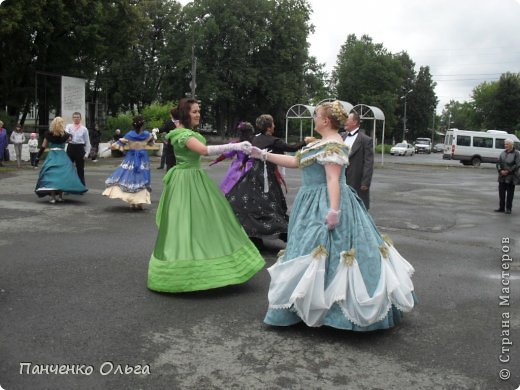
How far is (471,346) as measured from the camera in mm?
4438

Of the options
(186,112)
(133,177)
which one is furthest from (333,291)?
(133,177)

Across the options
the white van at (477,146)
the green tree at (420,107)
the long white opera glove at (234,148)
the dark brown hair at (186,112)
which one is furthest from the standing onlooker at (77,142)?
the green tree at (420,107)

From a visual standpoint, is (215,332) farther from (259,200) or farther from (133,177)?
(133,177)

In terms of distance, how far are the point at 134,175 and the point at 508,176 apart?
335 inches

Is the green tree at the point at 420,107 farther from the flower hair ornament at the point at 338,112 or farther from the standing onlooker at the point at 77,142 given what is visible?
the flower hair ornament at the point at 338,112

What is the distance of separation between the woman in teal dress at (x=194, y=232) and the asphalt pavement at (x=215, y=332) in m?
0.22

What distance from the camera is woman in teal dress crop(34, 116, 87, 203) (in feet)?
38.6

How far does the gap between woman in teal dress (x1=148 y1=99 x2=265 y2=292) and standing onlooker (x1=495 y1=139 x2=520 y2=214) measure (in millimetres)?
9359

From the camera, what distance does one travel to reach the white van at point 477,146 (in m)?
37.2

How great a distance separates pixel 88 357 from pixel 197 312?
127 cm

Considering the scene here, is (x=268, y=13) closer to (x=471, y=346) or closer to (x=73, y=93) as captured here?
(x=73, y=93)

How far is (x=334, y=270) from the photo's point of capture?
453cm

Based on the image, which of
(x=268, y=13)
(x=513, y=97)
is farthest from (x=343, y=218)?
(x=513, y=97)

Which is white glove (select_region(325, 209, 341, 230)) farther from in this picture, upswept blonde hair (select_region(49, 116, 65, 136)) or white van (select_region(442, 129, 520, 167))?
white van (select_region(442, 129, 520, 167))
